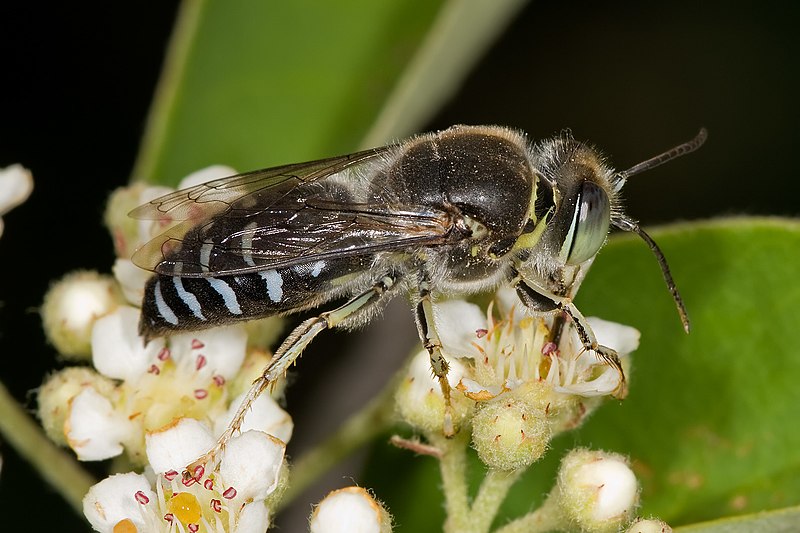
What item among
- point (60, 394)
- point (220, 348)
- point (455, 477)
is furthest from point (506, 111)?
point (60, 394)

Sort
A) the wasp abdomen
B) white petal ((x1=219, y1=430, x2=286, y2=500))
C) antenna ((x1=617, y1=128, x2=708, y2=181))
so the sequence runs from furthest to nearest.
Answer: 1. antenna ((x1=617, y1=128, x2=708, y2=181))
2. the wasp abdomen
3. white petal ((x1=219, y1=430, x2=286, y2=500))

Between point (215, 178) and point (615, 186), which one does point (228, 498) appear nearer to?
point (215, 178)

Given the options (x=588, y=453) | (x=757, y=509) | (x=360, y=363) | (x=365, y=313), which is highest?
(x=365, y=313)

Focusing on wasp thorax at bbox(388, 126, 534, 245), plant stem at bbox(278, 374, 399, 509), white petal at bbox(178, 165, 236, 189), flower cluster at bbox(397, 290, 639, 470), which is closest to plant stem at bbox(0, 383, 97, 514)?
plant stem at bbox(278, 374, 399, 509)

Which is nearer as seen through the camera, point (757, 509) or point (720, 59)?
point (757, 509)

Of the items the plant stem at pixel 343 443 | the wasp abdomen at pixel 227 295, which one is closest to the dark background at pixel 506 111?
the plant stem at pixel 343 443

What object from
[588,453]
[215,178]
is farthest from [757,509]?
[215,178]

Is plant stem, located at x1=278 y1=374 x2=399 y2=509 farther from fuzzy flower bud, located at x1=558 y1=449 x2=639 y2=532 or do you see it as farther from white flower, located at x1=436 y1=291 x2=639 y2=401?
fuzzy flower bud, located at x1=558 y1=449 x2=639 y2=532
